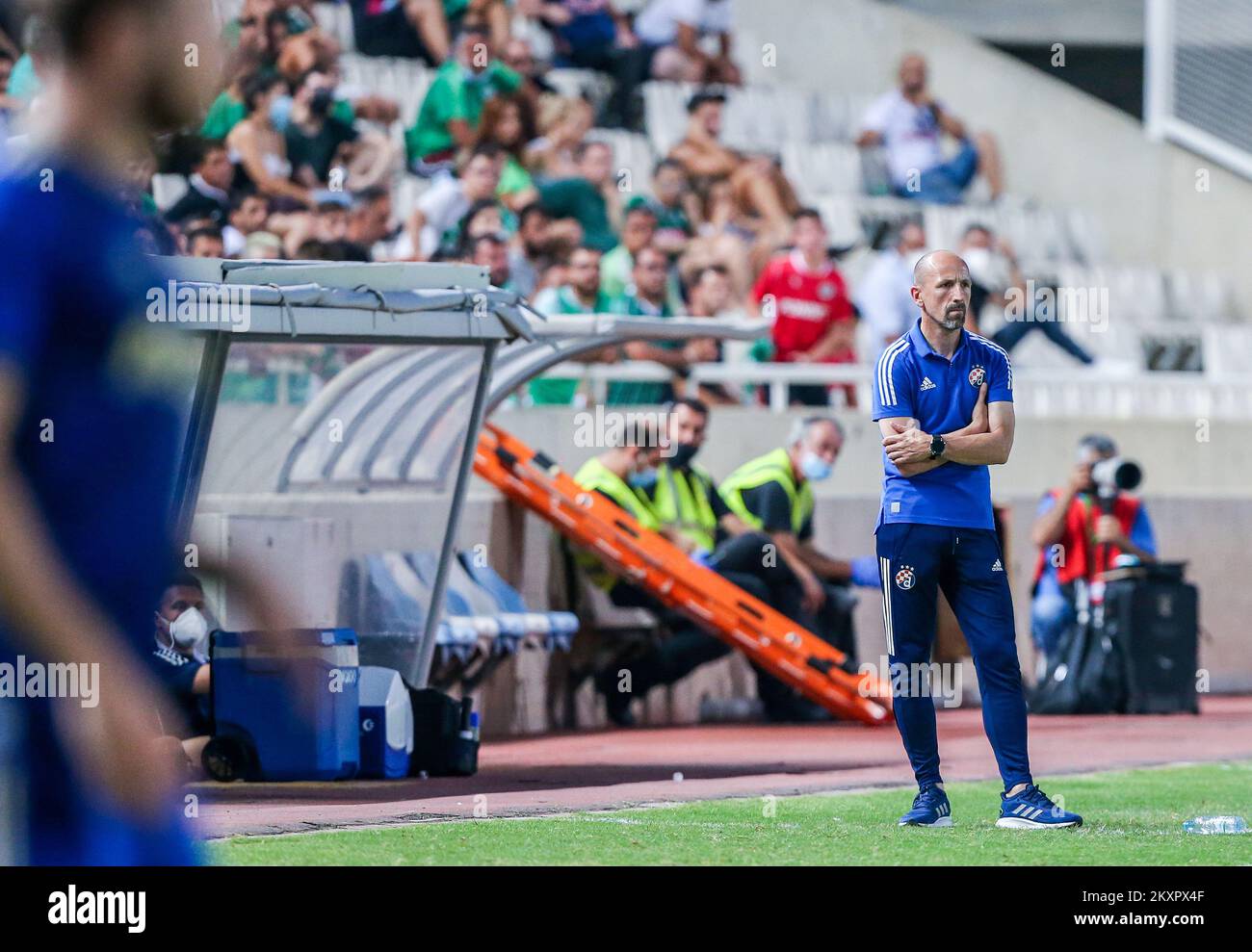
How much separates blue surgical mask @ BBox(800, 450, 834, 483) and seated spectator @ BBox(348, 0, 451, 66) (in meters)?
5.23

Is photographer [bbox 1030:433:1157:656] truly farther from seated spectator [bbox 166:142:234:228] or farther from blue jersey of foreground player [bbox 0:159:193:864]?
blue jersey of foreground player [bbox 0:159:193:864]

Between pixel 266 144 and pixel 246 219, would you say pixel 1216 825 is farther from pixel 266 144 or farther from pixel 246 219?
pixel 266 144

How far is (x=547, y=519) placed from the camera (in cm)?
1323

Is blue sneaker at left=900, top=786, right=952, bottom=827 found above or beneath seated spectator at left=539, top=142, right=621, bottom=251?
beneath

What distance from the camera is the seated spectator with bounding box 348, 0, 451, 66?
58.7 feet

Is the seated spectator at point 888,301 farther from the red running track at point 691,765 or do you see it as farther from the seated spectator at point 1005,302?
the red running track at point 691,765

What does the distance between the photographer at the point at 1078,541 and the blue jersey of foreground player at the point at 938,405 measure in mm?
6606

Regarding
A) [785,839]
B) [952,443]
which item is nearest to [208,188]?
[952,443]

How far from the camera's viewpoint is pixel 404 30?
18031 mm

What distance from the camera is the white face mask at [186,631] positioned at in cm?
905

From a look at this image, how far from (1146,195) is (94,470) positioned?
20.2m

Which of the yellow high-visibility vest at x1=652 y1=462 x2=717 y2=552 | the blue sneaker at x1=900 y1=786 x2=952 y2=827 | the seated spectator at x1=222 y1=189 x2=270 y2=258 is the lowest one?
the blue sneaker at x1=900 y1=786 x2=952 y2=827

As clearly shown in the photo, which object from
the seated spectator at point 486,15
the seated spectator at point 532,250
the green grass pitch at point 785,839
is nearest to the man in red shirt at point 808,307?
the seated spectator at point 532,250

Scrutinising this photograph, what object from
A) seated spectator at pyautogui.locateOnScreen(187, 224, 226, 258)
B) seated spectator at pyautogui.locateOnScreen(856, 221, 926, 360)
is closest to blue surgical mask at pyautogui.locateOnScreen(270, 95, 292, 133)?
seated spectator at pyautogui.locateOnScreen(187, 224, 226, 258)
